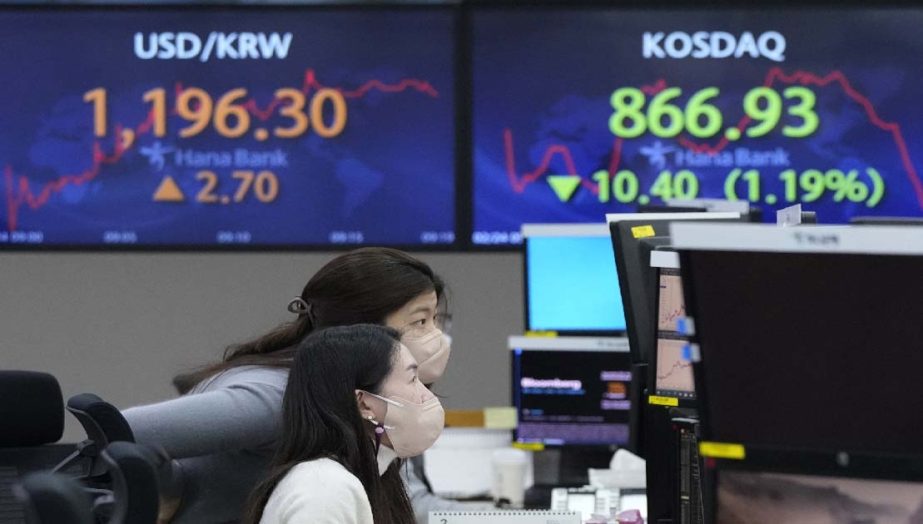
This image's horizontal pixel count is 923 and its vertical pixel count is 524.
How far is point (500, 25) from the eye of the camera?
5.79m

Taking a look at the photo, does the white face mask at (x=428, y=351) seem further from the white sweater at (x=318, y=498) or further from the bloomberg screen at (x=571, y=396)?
the bloomberg screen at (x=571, y=396)

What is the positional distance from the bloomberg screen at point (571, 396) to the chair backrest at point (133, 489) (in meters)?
2.79

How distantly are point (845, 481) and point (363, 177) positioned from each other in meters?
4.42

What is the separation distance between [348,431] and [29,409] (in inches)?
17.3

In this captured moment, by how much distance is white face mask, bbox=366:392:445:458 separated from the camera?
2.31 metres

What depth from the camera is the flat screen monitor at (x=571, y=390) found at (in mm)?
4141

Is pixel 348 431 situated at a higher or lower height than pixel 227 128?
lower

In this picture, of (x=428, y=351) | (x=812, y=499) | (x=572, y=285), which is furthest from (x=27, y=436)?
(x=572, y=285)

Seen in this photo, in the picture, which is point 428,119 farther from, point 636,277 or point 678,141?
point 636,277

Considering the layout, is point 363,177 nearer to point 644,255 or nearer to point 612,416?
point 612,416

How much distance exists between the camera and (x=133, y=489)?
141cm

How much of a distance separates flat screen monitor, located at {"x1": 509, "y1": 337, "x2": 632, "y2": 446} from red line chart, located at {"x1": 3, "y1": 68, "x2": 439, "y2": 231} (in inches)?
74.2

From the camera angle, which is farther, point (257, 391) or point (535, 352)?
point (535, 352)

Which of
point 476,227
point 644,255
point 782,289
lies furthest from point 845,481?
point 476,227
